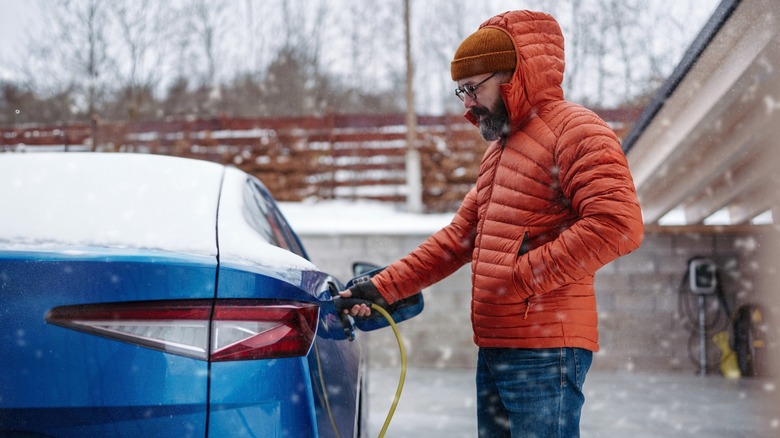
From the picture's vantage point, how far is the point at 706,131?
4.54 meters

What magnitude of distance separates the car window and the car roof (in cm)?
14

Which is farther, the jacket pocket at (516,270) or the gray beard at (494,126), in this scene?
the gray beard at (494,126)

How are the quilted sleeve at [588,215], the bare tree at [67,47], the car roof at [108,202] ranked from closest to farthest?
the car roof at [108,202]
the quilted sleeve at [588,215]
the bare tree at [67,47]

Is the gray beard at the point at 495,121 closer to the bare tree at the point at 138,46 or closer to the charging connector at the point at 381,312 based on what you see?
the charging connector at the point at 381,312

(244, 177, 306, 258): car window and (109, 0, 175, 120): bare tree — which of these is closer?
(244, 177, 306, 258): car window

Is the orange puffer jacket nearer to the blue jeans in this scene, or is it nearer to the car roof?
the blue jeans

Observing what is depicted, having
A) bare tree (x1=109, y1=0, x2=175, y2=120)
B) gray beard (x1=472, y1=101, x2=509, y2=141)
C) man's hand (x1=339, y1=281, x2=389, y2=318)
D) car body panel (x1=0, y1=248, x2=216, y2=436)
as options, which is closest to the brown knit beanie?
gray beard (x1=472, y1=101, x2=509, y2=141)

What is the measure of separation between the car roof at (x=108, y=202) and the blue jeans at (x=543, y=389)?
0.85 metres

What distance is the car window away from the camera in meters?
2.03

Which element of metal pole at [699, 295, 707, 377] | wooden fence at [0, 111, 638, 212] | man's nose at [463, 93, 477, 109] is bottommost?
metal pole at [699, 295, 707, 377]

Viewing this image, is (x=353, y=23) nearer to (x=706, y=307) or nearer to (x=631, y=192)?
(x=706, y=307)

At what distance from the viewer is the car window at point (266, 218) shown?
2.03 meters

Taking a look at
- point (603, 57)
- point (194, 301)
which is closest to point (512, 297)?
point (194, 301)

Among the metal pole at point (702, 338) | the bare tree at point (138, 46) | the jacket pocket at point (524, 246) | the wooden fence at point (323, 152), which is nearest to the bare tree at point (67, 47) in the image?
the bare tree at point (138, 46)
